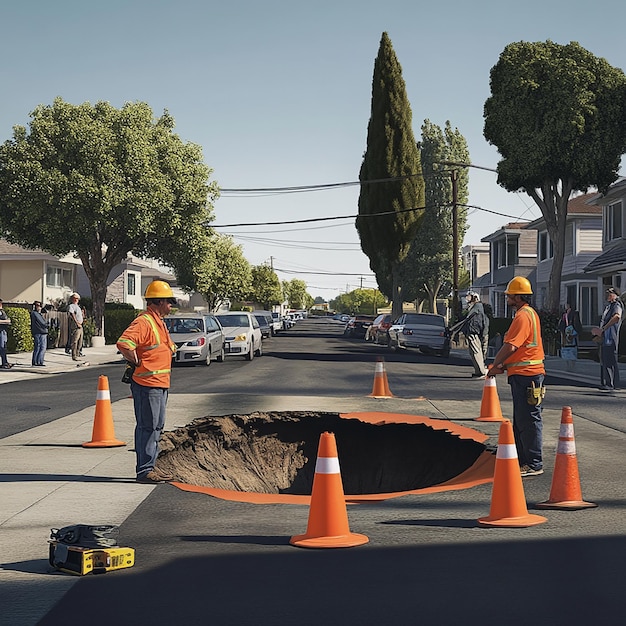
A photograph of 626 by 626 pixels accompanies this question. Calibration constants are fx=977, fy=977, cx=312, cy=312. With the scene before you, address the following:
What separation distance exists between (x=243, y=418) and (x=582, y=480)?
5.96m

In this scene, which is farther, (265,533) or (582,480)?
(582,480)

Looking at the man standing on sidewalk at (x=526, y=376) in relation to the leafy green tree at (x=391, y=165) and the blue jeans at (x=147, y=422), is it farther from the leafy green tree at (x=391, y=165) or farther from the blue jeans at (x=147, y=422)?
the leafy green tree at (x=391, y=165)

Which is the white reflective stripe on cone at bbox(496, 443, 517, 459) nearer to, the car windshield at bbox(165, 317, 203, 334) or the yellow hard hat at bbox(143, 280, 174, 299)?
the yellow hard hat at bbox(143, 280, 174, 299)

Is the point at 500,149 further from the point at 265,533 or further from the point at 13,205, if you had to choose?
the point at 265,533

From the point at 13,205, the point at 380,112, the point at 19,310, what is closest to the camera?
the point at 19,310

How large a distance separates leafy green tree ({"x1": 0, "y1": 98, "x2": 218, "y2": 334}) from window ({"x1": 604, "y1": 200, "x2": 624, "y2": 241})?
1753 centimetres

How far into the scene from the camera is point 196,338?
2764 cm

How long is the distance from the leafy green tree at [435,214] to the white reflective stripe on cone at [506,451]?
6390 centimetres

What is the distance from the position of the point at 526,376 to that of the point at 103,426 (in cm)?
513

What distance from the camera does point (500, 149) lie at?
41.3 m

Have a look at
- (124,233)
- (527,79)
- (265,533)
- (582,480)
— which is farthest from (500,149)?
(265,533)

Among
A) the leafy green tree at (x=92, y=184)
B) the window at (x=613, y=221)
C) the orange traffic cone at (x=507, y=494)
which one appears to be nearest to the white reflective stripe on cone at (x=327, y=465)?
the orange traffic cone at (x=507, y=494)

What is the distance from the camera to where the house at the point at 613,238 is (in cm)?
3738

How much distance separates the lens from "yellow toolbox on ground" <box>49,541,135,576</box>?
5.81 m
